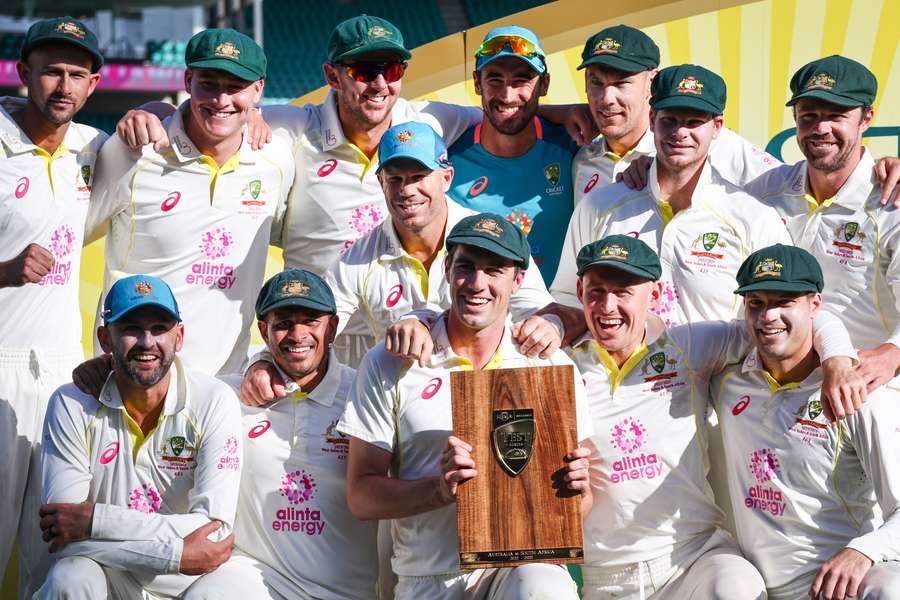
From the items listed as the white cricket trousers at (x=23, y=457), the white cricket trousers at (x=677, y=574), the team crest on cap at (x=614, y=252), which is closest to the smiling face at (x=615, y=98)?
the team crest on cap at (x=614, y=252)

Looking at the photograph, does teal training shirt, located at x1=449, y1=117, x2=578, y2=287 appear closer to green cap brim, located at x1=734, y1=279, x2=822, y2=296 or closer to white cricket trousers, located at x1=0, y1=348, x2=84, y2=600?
green cap brim, located at x1=734, y1=279, x2=822, y2=296

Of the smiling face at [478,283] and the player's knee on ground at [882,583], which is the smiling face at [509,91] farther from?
the player's knee on ground at [882,583]

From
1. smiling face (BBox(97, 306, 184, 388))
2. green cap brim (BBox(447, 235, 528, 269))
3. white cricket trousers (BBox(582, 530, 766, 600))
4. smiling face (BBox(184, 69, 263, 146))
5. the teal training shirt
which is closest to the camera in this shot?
green cap brim (BBox(447, 235, 528, 269))

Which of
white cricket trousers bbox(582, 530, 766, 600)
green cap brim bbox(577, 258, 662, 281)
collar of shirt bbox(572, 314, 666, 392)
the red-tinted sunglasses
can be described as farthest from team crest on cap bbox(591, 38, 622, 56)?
white cricket trousers bbox(582, 530, 766, 600)

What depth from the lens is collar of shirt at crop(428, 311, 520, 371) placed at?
441 cm

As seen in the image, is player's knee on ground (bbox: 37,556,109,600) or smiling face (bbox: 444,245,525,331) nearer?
player's knee on ground (bbox: 37,556,109,600)

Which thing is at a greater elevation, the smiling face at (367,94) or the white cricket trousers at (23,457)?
the smiling face at (367,94)

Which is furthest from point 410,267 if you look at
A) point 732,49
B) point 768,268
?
point 732,49

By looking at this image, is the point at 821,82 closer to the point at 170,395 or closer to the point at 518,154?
the point at 518,154

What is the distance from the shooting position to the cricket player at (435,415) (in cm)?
427

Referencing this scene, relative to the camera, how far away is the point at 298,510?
14.9 ft

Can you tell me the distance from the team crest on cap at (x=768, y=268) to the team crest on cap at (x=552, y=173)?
4.21 ft

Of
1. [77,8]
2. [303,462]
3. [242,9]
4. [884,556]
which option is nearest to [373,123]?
[303,462]

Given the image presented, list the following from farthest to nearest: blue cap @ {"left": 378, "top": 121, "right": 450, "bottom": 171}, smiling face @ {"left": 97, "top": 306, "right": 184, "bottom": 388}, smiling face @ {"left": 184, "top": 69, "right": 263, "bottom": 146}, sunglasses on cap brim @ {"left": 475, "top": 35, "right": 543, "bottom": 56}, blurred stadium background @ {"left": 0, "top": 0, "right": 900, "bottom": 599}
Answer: blurred stadium background @ {"left": 0, "top": 0, "right": 900, "bottom": 599}, sunglasses on cap brim @ {"left": 475, "top": 35, "right": 543, "bottom": 56}, smiling face @ {"left": 184, "top": 69, "right": 263, "bottom": 146}, blue cap @ {"left": 378, "top": 121, "right": 450, "bottom": 171}, smiling face @ {"left": 97, "top": 306, "right": 184, "bottom": 388}
